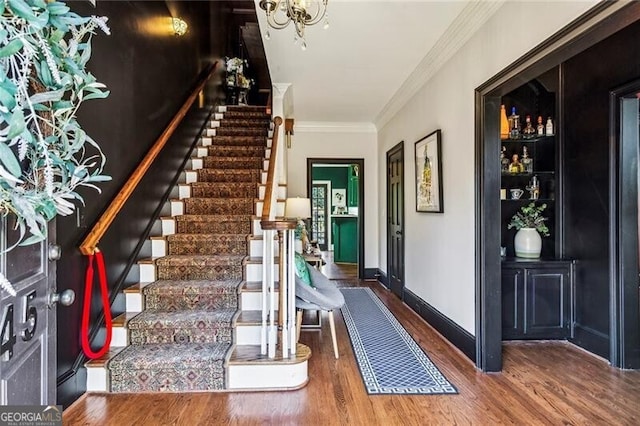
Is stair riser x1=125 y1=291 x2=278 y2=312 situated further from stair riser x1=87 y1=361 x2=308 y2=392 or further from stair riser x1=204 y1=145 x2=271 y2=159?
stair riser x1=204 y1=145 x2=271 y2=159

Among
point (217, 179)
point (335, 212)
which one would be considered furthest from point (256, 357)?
point (335, 212)

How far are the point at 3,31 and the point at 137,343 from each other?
2438 millimetres

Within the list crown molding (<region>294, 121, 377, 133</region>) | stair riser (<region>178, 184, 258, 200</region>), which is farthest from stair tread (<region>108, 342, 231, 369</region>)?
crown molding (<region>294, 121, 377, 133</region>)

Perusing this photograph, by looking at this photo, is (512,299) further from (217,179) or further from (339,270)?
(339,270)

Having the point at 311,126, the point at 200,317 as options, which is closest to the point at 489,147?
the point at 200,317

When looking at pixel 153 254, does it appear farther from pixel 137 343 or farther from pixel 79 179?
pixel 79 179

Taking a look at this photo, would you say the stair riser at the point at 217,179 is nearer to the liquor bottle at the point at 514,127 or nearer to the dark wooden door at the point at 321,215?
the liquor bottle at the point at 514,127

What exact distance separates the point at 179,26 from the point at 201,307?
3247mm

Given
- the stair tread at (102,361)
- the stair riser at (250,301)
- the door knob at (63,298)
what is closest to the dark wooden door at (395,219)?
the stair riser at (250,301)

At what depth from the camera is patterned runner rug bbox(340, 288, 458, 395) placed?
250 centimetres

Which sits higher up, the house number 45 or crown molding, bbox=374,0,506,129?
crown molding, bbox=374,0,506,129

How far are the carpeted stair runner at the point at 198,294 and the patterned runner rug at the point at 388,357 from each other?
1.09 m

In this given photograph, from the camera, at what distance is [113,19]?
8.91 ft

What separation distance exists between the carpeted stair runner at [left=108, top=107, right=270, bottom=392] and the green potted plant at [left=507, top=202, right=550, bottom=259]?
2687 mm
